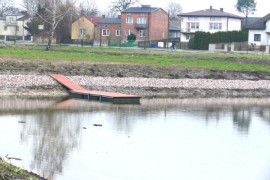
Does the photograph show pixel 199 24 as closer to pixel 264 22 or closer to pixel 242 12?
pixel 264 22

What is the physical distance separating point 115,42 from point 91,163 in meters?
73.9

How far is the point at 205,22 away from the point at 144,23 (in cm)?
1074

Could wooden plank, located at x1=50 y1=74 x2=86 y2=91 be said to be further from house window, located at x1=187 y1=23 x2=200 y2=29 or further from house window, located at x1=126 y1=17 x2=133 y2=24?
house window, located at x1=187 y1=23 x2=200 y2=29

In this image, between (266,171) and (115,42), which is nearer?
(266,171)

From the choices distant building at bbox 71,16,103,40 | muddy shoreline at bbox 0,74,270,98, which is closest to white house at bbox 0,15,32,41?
distant building at bbox 71,16,103,40

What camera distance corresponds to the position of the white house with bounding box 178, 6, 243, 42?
11138 cm

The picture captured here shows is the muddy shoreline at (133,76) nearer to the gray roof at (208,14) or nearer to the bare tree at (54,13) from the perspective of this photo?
the bare tree at (54,13)

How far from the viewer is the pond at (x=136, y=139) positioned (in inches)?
850

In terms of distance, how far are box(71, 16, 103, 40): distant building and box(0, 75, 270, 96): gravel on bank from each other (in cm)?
6253

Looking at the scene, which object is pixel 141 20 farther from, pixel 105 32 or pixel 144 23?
pixel 105 32

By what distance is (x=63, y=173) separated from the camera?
2048cm

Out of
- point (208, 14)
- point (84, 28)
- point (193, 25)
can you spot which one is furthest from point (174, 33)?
point (84, 28)

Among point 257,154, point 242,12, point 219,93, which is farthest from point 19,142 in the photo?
point 242,12

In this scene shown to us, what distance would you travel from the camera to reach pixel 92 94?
42.1 meters
